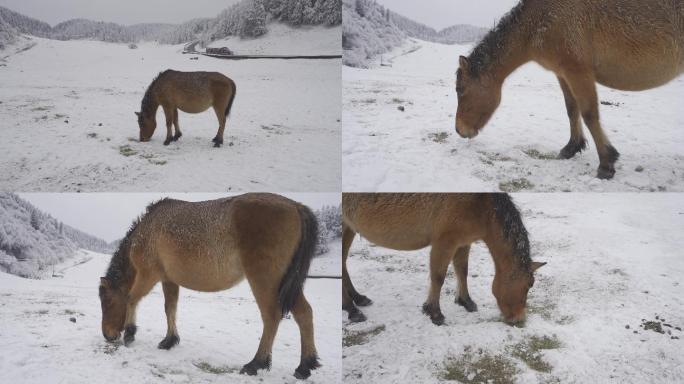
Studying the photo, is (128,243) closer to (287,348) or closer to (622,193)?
(287,348)

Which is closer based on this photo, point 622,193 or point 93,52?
point 622,193

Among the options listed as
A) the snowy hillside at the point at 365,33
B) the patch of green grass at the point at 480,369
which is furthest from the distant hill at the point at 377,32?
the patch of green grass at the point at 480,369

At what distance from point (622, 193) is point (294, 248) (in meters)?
1.69

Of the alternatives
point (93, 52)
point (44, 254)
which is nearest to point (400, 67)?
point (93, 52)

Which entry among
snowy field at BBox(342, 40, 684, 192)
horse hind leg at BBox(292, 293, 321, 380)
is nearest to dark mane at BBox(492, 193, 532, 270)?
snowy field at BBox(342, 40, 684, 192)

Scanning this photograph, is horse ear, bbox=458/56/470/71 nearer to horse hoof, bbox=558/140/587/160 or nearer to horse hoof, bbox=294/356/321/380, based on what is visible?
horse hoof, bbox=558/140/587/160

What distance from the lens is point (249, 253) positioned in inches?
86.6

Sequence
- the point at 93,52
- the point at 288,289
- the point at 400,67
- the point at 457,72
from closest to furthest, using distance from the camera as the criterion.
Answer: the point at 288,289 < the point at 457,72 < the point at 400,67 < the point at 93,52

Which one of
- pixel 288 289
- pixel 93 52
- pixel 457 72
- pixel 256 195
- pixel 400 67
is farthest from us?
pixel 93 52

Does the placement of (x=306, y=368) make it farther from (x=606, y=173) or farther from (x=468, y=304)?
(x=606, y=173)

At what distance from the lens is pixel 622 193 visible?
2.27 m

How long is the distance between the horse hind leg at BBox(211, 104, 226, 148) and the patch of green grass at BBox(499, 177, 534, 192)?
5.97 ft

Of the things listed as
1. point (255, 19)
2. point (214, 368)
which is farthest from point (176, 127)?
point (214, 368)

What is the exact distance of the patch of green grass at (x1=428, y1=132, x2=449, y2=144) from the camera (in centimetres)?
260
